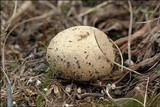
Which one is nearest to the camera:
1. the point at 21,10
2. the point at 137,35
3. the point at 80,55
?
the point at 80,55

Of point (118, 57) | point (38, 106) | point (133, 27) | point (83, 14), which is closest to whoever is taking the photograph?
point (38, 106)

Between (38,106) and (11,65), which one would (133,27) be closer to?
(11,65)

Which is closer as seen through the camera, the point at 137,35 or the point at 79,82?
the point at 79,82

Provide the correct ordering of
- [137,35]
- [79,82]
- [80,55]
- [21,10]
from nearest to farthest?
[80,55], [79,82], [137,35], [21,10]

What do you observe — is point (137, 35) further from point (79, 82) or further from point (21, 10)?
point (21, 10)

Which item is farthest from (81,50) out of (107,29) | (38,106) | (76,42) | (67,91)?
(107,29)

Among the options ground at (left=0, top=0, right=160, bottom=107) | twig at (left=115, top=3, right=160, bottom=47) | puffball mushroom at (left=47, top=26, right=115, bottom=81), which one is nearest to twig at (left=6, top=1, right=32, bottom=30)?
ground at (left=0, top=0, right=160, bottom=107)

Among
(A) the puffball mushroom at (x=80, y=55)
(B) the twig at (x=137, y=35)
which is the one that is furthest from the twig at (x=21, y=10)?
(A) the puffball mushroom at (x=80, y=55)

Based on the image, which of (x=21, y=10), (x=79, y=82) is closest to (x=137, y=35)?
(x=79, y=82)
